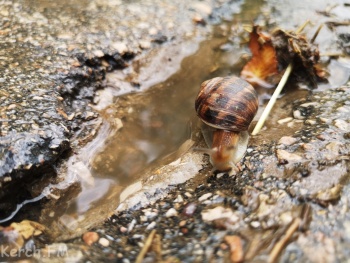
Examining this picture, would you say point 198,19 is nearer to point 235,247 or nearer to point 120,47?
point 120,47

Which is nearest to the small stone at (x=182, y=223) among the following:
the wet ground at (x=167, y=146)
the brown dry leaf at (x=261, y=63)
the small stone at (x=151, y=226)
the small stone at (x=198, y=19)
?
the wet ground at (x=167, y=146)

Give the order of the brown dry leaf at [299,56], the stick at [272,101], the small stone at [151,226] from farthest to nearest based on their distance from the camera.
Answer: the brown dry leaf at [299,56] → the stick at [272,101] → the small stone at [151,226]

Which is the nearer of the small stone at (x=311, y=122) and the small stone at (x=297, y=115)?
the small stone at (x=311, y=122)

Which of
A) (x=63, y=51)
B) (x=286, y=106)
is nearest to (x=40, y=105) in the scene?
(x=63, y=51)

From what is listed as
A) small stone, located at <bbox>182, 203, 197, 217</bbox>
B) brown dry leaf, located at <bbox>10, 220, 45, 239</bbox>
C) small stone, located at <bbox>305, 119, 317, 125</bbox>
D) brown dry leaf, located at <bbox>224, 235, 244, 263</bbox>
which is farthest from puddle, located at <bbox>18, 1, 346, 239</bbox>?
brown dry leaf, located at <bbox>224, 235, 244, 263</bbox>

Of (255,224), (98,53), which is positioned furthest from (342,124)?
(98,53)

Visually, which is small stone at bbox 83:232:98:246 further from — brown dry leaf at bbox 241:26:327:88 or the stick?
brown dry leaf at bbox 241:26:327:88

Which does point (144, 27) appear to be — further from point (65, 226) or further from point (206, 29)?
point (65, 226)

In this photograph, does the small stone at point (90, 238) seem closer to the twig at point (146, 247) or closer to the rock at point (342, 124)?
the twig at point (146, 247)
